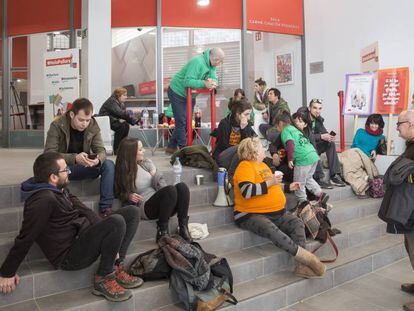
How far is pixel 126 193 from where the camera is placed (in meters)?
3.25

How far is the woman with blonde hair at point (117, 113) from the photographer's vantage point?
223 inches

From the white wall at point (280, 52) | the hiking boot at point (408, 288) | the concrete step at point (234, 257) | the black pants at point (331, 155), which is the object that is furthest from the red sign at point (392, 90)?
Result: the hiking boot at point (408, 288)

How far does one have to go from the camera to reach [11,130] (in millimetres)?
8227

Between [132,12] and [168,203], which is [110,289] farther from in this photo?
[132,12]

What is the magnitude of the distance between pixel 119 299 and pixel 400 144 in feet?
18.5

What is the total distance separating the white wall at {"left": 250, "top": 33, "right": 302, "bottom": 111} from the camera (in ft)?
28.2

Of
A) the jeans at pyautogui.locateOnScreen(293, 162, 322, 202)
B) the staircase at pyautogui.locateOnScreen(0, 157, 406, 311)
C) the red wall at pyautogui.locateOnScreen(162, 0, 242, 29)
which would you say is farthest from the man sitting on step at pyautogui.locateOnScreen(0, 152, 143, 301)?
the red wall at pyautogui.locateOnScreen(162, 0, 242, 29)

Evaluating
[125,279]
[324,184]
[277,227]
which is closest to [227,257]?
[277,227]

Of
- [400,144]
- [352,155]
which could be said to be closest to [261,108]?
[352,155]

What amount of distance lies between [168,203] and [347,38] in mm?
6018

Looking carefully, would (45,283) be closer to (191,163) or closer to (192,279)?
(192,279)

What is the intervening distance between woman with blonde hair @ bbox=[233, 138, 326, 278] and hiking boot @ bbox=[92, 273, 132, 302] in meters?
1.30

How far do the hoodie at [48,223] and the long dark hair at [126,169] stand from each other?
0.57 m

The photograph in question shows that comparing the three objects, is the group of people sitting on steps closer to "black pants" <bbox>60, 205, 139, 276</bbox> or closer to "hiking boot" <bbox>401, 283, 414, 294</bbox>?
"black pants" <bbox>60, 205, 139, 276</bbox>
